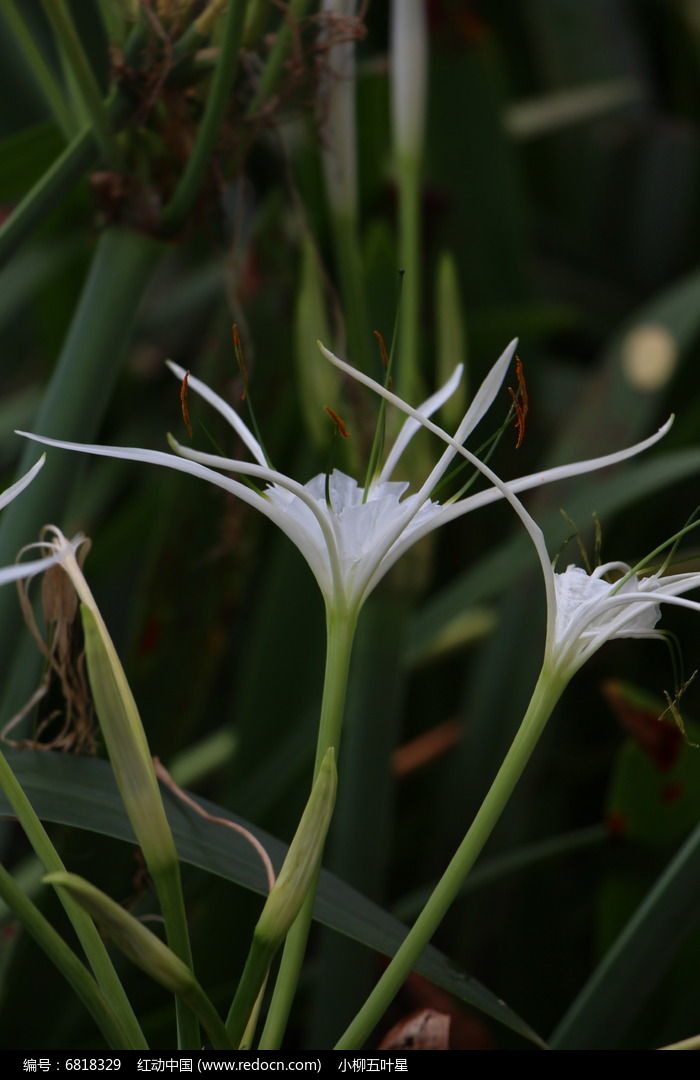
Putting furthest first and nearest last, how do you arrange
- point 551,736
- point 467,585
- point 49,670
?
1. point 551,736
2. point 467,585
3. point 49,670

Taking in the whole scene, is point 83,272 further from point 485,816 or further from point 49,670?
point 485,816

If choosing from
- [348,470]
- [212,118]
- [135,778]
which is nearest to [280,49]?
[212,118]

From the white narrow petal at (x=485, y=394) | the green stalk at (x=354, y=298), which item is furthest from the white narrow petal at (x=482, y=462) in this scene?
the green stalk at (x=354, y=298)

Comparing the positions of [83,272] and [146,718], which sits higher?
[83,272]

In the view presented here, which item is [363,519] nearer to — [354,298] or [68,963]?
[68,963]

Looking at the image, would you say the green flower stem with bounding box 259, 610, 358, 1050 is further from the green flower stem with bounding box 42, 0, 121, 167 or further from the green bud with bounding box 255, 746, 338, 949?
the green flower stem with bounding box 42, 0, 121, 167

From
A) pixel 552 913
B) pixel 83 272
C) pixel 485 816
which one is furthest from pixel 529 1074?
pixel 83 272
